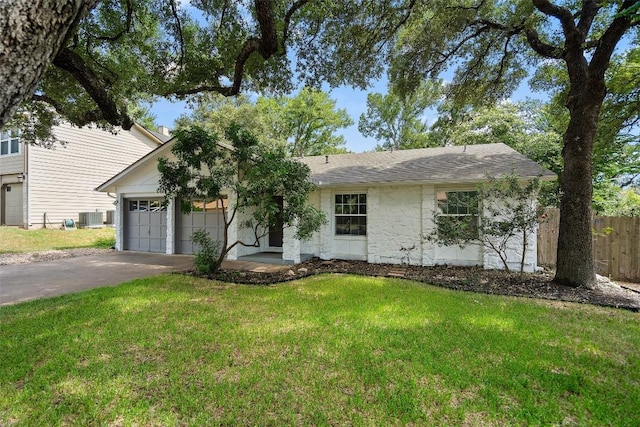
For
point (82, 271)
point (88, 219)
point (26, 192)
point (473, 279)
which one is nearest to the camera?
point (473, 279)

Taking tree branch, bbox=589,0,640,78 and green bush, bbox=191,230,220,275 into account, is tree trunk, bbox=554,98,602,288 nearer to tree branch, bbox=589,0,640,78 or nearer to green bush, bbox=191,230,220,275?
tree branch, bbox=589,0,640,78

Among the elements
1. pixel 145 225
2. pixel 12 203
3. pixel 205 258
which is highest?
pixel 12 203

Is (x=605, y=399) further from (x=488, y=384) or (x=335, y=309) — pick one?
(x=335, y=309)

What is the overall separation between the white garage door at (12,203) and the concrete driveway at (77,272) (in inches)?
355

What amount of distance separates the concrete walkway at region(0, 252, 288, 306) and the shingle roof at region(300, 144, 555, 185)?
162 inches

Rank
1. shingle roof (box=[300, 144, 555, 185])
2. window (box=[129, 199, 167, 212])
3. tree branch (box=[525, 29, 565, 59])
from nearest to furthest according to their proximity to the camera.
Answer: tree branch (box=[525, 29, 565, 59])
shingle roof (box=[300, 144, 555, 185])
window (box=[129, 199, 167, 212])

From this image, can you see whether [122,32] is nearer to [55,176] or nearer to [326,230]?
[326,230]

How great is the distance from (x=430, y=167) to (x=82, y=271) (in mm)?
10979

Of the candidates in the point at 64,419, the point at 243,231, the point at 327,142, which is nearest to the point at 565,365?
the point at 64,419

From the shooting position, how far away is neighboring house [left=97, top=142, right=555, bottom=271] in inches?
372

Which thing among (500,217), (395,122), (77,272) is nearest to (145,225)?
(77,272)

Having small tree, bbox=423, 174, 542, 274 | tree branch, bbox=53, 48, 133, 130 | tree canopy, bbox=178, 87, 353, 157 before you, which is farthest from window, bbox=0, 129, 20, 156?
small tree, bbox=423, 174, 542, 274

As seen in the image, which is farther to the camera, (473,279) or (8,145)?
(8,145)

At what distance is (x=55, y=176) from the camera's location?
54.9 ft
